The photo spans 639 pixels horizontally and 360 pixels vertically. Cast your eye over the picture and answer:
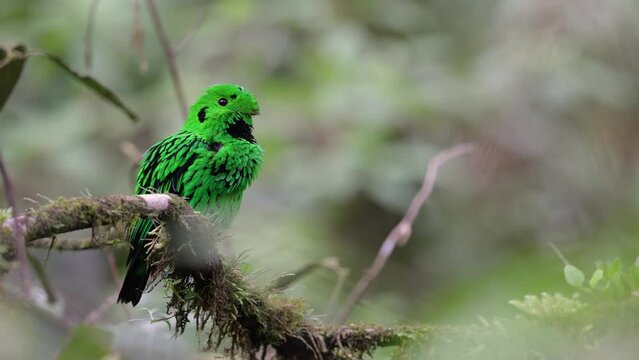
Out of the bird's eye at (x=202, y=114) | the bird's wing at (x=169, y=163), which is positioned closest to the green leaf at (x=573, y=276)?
the bird's wing at (x=169, y=163)

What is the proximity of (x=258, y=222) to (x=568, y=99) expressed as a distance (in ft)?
7.36

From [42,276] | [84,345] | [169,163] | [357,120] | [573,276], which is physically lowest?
[84,345]

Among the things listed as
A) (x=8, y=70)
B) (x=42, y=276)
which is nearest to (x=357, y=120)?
(x=42, y=276)

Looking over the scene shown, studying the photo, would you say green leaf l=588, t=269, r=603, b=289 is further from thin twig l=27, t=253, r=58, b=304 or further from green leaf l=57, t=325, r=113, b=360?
thin twig l=27, t=253, r=58, b=304

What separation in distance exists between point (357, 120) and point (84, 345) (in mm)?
3356

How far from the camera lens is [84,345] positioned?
3057 mm

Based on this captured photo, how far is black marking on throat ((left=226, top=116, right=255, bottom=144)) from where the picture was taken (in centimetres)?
358

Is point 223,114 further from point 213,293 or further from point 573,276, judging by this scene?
point 573,276

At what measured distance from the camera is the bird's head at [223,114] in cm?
355

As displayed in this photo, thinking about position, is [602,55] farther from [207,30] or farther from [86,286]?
[86,286]

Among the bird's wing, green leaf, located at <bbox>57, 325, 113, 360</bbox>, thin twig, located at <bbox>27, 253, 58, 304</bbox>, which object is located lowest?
green leaf, located at <bbox>57, 325, 113, 360</bbox>

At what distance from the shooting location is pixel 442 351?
2.65 metres

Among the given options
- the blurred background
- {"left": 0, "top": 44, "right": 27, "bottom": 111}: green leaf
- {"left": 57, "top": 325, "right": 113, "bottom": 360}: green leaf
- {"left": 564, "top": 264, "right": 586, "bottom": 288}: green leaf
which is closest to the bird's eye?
{"left": 0, "top": 44, "right": 27, "bottom": 111}: green leaf

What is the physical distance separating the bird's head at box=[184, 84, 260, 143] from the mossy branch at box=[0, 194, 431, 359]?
0.95 metres
